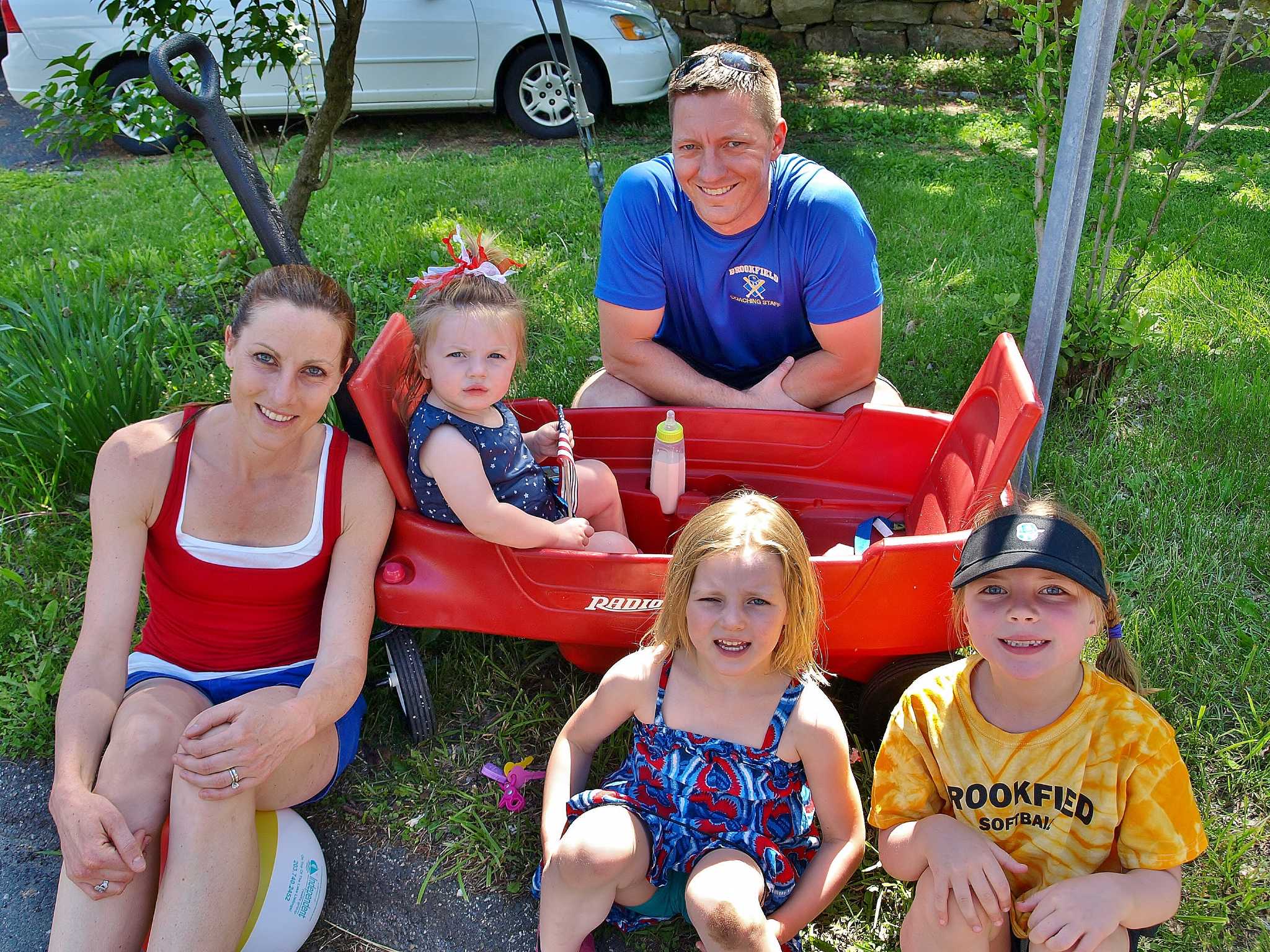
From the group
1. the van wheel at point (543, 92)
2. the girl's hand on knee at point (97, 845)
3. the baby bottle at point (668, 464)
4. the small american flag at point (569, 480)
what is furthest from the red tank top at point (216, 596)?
the van wheel at point (543, 92)

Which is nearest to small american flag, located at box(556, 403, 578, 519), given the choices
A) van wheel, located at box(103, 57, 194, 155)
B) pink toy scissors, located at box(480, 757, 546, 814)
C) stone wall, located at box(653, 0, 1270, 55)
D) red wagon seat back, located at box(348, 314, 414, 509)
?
red wagon seat back, located at box(348, 314, 414, 509)

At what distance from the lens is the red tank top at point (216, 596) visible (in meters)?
2.08

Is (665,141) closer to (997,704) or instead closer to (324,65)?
(324,65)

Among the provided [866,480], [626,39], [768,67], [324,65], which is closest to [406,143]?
[626,39]

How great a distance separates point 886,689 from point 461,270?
4.35ft

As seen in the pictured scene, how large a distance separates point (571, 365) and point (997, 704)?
2288 mm

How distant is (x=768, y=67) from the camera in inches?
104

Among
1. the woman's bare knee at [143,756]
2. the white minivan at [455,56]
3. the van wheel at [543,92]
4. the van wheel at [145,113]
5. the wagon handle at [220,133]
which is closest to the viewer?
the woman's bare knee at [143,756]

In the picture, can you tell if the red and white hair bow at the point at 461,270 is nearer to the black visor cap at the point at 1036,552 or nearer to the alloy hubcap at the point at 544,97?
the black visor cap at the point at 1036,552

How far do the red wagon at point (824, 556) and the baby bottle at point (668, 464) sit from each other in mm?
35

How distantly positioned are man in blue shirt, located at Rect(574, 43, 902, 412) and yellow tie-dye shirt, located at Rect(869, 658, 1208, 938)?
121cm

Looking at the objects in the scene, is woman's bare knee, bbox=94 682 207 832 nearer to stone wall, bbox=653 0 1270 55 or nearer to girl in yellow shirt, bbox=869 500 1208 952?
girl in yellow shirt, bbox=869 500 1208 952

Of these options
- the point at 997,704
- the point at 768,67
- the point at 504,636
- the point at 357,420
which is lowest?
the point at 504,636

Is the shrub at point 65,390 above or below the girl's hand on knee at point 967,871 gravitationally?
above
